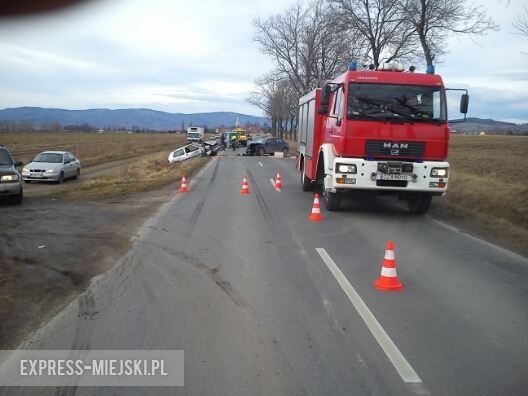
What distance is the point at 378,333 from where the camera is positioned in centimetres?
466

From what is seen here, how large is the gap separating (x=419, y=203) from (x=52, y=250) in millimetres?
8001

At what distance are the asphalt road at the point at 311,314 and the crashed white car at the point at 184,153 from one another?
25.4m

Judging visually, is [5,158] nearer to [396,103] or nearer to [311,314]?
[396,103]

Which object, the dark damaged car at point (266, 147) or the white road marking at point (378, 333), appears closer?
the white road marking at point (378, 333)

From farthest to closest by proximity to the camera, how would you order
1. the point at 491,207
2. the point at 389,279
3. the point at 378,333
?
the point at 491,207 < the point at 389,279 < the point at 378,333

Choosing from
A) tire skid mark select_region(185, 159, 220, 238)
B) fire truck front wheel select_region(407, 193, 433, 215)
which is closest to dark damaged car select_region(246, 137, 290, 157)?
tire skid mark select_region(185, 159, 220, 238)

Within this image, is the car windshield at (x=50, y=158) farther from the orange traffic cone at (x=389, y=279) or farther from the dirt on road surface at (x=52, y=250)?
the orange traffic cone at (x=389, y=279)

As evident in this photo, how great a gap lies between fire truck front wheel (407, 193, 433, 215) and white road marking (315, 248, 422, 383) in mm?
5659

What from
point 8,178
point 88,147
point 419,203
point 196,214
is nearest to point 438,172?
point 419,203

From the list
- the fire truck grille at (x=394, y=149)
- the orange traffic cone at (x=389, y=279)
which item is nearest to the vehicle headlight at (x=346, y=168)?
the fire truck grille at (x=394, y=149)

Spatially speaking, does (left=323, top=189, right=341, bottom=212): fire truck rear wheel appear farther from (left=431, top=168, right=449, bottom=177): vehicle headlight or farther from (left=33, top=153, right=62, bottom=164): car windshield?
(left=33, top=153, right=62, bottom=164): car windshield

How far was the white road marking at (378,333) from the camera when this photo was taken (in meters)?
3.88

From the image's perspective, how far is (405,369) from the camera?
393cm

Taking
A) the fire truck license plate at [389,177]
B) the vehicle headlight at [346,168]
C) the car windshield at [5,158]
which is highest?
the vehicle headlight at [346,168]
